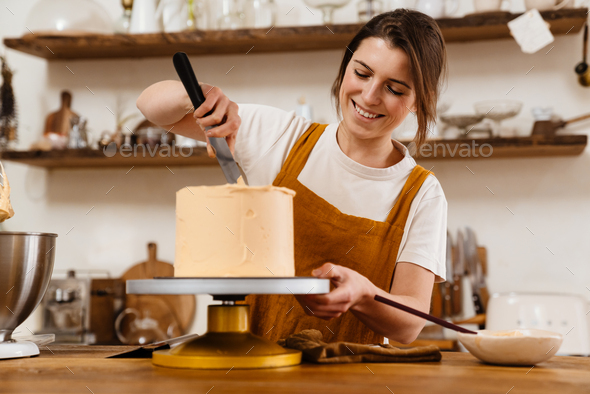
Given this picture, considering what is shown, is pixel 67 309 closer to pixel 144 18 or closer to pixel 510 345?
pixel 144 18

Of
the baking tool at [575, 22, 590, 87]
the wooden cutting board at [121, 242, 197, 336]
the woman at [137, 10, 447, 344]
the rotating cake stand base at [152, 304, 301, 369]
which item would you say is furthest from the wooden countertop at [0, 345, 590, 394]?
the baking tool at [575, 22, 590, 87]

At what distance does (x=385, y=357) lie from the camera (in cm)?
88

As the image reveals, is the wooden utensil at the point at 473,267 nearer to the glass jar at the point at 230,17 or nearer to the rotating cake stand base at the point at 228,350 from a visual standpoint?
the glass jar at the point at 230,17

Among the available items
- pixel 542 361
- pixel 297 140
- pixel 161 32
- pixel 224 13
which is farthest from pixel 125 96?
pixel 542 361

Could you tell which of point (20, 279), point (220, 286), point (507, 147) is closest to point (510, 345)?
point (220, 286)

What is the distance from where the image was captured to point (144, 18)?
2656 millimetres

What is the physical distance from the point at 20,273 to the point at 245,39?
5.98 feet

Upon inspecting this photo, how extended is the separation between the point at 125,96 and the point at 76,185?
1.70 feet

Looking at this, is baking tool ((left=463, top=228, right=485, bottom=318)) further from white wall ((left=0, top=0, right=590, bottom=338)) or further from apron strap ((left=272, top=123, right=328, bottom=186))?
apron strap ((left=272, top=123, right=328, bottom=186))

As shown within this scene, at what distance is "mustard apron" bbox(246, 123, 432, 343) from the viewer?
46.8 inches

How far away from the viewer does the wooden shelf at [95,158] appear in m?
2.60

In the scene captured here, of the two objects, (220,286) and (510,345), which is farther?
(510,345)

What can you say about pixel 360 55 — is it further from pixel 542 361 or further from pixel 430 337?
pixel 430 337

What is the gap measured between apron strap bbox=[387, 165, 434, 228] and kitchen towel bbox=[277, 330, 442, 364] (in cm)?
38
